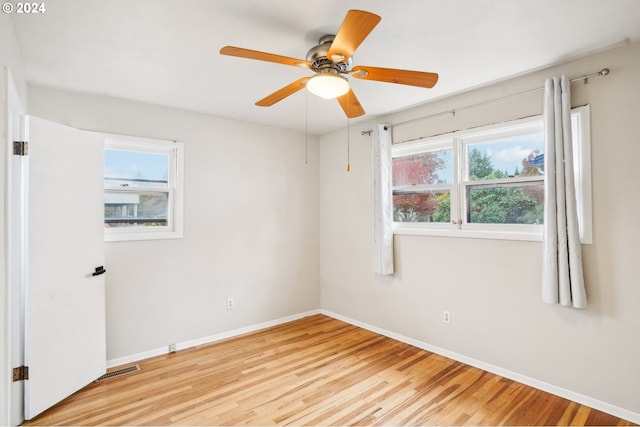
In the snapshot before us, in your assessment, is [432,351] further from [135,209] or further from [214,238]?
[135,209]

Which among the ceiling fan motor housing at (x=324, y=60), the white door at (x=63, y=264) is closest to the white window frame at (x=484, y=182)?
the ceiling fan motor housing at (x=324, y=60)

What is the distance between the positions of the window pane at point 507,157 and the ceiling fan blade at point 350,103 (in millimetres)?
1325

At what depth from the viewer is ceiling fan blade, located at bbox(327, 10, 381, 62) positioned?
55.0 inches

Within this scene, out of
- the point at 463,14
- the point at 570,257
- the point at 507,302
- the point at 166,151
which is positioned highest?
the point at 463,14

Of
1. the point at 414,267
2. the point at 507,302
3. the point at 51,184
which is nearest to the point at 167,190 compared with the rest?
the point at 51,184

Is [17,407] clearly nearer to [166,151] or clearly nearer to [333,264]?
[166,151]

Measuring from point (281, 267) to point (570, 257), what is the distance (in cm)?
303

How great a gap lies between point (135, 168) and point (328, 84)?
2.39m

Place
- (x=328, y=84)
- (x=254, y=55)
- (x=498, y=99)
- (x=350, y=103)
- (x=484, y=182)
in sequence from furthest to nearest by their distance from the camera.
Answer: (x=484, y=182), (x=498, y=99), (x=350, y=103), (x=328, y=84), (x=254, y=55)

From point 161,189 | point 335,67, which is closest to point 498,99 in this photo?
point 335,67

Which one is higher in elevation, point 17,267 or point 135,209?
point 135,209

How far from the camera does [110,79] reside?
8.78ft

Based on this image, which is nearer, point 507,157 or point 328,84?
point 328,84

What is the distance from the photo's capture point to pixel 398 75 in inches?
75.0
